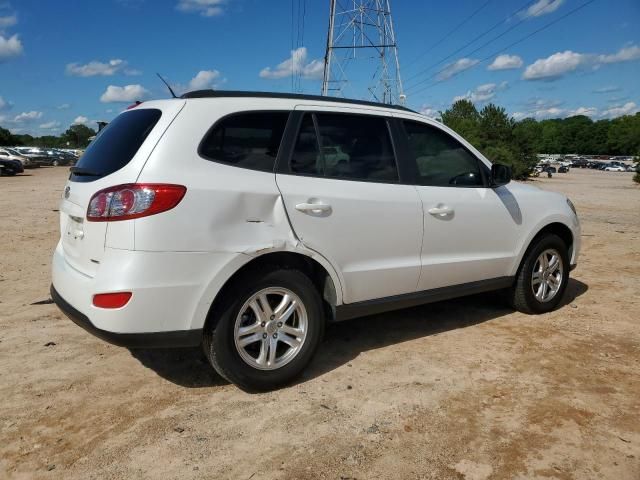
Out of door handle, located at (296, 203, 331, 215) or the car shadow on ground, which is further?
the car shadow on ground

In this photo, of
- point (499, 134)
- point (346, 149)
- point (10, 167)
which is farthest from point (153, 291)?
point (499, 134)

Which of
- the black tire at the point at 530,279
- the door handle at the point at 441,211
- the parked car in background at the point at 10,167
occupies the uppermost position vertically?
the door handle at the point at 441,211

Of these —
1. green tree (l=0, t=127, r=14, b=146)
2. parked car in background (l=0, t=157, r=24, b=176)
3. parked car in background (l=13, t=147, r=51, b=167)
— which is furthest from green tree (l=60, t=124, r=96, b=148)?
parked car in background (l=0, t=157, r=24, b=176)

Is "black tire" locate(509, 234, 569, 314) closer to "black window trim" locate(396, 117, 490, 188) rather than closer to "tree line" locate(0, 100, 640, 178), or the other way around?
"black window trim" locate(396, 117, 490, 188)

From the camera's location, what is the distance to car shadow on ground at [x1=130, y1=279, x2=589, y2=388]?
3.80 m

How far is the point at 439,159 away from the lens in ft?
14.4

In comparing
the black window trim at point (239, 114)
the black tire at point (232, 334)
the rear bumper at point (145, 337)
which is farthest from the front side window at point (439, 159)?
the rear bumper at point (145, 337)

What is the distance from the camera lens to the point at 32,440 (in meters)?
2.89

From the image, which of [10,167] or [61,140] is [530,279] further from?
[61,140]

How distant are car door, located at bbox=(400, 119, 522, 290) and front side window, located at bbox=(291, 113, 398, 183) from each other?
0.24 meters

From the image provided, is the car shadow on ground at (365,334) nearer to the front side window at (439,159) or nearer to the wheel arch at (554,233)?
the wheel arch at (554,233)

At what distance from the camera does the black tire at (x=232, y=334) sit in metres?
3.21

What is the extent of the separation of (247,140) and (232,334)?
3.98 feet

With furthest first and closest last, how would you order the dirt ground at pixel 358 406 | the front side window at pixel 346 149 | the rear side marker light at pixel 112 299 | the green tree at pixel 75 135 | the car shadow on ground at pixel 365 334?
1. the green tree at pixel 75 135
2. the car shadow on ground at pixel 365 334
3. the front side window at pixel 346 149
4. the rear side marker light at pixel 112 299
5. the dirt ground at pixel 358 406
